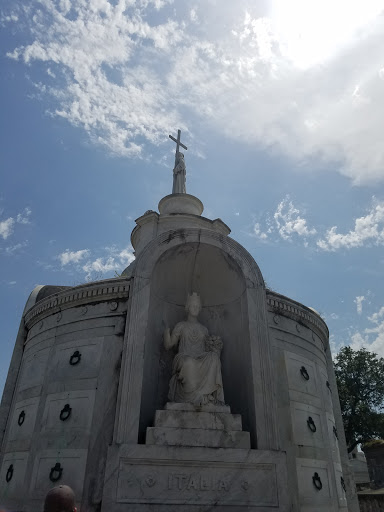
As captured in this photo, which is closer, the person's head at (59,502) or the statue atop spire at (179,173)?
the person's head at (59,502)

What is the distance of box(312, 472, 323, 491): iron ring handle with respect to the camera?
28.1 ft

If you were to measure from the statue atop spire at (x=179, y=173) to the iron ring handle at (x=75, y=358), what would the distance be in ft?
32.0

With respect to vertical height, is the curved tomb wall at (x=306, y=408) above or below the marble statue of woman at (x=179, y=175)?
below

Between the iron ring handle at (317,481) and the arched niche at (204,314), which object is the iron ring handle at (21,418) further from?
the iron ring handle at (317,481)

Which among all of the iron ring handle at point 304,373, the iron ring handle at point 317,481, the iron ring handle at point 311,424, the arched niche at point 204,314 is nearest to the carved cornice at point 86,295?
the arched niche at point 204,314

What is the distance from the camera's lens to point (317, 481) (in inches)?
340

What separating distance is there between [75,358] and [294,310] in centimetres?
595

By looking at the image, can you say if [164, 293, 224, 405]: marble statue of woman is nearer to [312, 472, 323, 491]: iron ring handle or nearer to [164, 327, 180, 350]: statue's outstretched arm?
[164, 327, 180, 350]: statue's outstretched arm

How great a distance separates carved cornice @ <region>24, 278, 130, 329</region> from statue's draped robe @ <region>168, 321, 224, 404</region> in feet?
6.87

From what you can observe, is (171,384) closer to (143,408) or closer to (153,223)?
(143,408)

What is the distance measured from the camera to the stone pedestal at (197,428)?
290 inches

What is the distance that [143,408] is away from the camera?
859 cm

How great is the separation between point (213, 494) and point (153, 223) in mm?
10379

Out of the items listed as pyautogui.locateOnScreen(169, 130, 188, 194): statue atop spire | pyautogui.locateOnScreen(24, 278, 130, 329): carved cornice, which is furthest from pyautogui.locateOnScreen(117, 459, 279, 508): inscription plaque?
pyautogui.locateOnScreen(169, 130, 188, 194): statue atop spire
